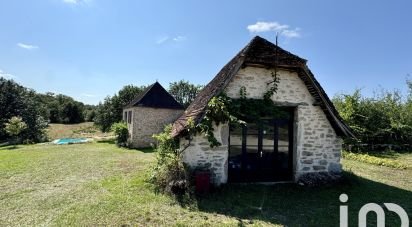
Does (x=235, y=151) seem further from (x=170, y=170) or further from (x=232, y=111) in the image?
(x=170, y=170)

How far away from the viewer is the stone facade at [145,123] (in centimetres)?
2272

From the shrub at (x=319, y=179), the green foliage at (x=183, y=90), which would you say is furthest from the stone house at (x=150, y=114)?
the green foliage at (x=183, y=90)

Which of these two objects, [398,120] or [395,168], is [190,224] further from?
[398,120]

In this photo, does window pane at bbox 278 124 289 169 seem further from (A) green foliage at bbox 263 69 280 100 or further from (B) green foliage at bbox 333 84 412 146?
(B) green foliage at bbox 333 84 412 146

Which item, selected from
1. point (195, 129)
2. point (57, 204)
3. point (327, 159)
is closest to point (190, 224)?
point (195, 129)

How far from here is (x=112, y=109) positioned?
3431 cm

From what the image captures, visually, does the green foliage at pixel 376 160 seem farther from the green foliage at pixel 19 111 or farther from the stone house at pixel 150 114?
the green foliage at pixel 19 111

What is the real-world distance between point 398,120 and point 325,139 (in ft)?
47.6

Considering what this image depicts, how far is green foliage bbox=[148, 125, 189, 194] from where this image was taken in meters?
8.55

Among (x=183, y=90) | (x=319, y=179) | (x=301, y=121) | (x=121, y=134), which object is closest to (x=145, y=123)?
(x=121, y=134)

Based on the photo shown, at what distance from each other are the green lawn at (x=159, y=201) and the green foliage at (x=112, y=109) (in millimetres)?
22625

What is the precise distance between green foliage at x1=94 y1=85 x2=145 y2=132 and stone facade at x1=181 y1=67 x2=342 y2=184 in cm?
2696

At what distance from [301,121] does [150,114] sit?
605 inches

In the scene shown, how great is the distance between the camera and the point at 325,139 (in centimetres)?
1024
